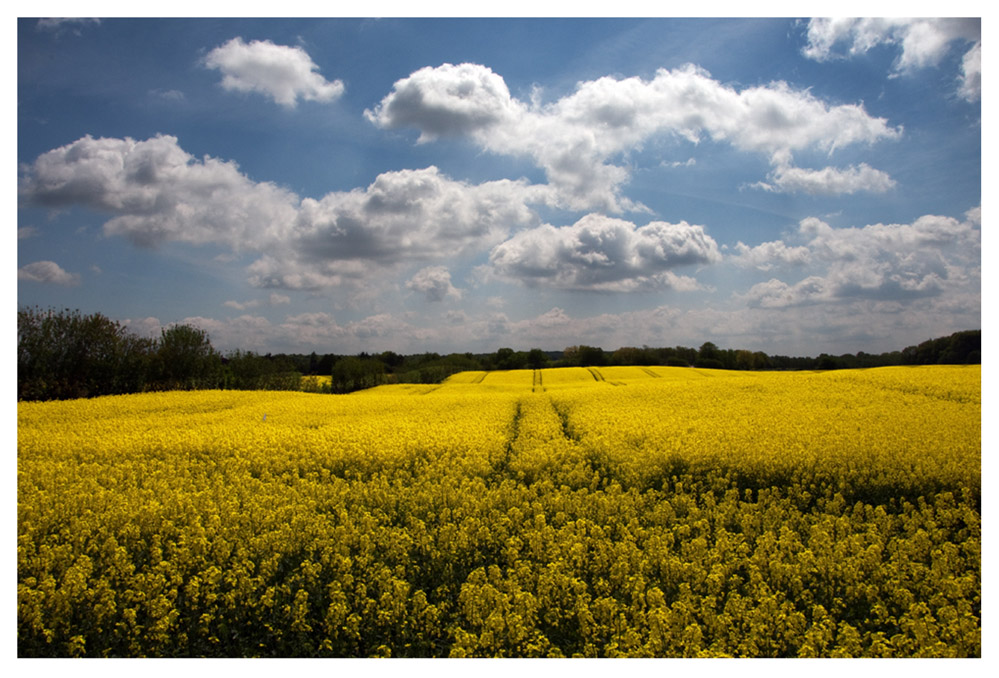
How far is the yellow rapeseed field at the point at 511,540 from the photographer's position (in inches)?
200

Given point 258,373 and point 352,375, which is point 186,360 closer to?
point 258,373

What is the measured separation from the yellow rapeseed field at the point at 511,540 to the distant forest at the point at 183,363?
4.44 meters

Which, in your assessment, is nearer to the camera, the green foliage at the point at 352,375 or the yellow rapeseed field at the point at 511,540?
the yellow rapeseed field at the point at 511,540

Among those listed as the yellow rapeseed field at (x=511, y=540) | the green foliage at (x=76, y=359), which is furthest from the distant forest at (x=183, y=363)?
the yellow rapeseed field at (x=511, y=540)

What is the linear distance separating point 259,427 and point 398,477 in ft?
22.4

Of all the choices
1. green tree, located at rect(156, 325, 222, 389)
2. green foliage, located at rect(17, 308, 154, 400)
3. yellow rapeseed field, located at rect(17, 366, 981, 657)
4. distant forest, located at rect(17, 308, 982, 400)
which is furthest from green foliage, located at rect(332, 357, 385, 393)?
Answer: yellow rapeseed field, located at rect(17, 366, 981, 657)

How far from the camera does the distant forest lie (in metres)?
22.3

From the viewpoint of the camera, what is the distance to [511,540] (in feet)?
21.7

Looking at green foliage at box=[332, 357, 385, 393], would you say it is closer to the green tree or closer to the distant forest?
the distant forest

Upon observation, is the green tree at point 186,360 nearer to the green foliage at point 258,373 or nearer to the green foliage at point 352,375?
the green foliage at point 258,373

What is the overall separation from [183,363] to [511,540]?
29445mm

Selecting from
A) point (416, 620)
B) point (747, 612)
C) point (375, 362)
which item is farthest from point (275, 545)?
point (375, 362)

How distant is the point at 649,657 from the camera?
4.69 metres
